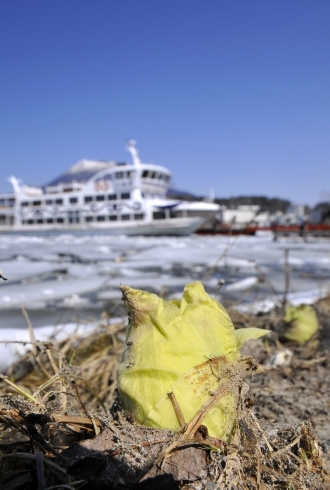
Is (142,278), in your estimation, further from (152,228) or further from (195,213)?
(195,213)

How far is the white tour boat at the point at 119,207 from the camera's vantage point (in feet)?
62.4

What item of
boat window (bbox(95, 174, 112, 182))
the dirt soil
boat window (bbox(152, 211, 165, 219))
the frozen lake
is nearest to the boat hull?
boat window (bbox(152, 211, 165, 219))

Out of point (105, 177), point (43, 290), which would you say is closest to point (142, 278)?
point (43, 290)

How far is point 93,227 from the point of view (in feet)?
65.7

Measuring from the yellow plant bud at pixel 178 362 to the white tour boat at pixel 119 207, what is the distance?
1762 cm

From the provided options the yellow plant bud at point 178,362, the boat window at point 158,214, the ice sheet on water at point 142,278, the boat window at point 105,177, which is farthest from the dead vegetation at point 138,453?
the boat window at point 105,177

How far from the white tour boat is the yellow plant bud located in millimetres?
17619

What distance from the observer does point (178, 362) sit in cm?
55

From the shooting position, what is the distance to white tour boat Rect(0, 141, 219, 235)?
1902 centimetres

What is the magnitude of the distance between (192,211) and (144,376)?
1938 cm

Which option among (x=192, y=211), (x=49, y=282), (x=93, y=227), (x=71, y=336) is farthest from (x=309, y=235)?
(x=71, y=336)

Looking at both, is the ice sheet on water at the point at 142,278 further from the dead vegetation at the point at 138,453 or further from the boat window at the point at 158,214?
the boat window at the point at 158,214

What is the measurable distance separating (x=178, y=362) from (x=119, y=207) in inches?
768

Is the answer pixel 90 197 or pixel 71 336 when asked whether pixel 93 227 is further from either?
pixel 71 336
